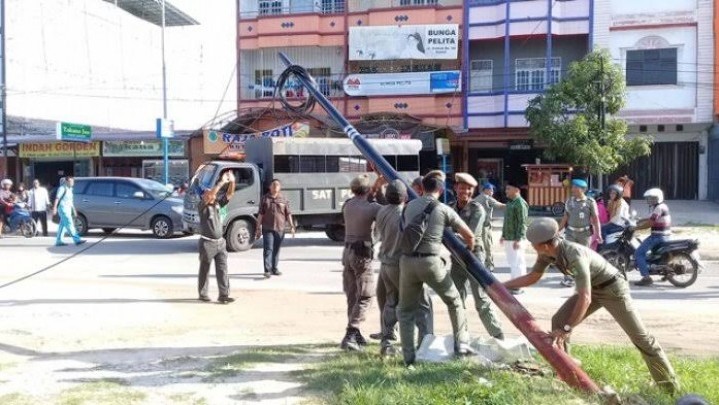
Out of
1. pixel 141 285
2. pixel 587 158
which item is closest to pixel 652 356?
pixel 141 285

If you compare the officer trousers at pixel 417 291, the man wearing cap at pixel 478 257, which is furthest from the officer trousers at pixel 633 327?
the man wearing cap at pixel 478 257

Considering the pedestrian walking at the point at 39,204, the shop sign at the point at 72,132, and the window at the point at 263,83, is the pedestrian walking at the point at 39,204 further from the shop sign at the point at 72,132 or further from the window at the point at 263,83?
the window at the point at 263,83

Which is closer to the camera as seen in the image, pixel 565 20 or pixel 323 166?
pixel 323 166

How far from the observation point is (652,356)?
16.5 feet

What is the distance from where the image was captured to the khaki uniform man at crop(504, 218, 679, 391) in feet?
15.6

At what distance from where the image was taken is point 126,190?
61.3ft

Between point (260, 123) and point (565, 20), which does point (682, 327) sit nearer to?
point (565, 20)

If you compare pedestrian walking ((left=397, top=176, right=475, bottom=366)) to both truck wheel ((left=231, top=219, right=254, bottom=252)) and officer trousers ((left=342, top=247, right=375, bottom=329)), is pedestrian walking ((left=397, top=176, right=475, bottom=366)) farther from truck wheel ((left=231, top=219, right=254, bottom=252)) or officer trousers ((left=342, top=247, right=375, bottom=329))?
→ truck wheel ((left=231, top=219, right=254, bottom=252))

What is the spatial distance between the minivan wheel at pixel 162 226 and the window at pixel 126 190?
0.84m

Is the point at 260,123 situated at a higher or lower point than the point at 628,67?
lower

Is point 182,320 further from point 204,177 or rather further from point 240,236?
point 204,177

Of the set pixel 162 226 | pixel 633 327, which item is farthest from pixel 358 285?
pixel 162 226

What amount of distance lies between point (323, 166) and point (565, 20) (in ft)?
46.2

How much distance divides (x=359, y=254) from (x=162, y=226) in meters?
12.9
